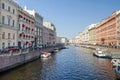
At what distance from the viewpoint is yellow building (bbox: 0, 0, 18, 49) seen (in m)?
58.9

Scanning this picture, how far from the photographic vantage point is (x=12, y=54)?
46.9 m

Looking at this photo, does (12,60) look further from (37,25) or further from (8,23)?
(37,25)

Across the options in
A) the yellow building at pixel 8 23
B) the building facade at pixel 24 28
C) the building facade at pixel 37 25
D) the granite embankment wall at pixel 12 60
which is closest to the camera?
the granite embankment wall at pixel 12 60

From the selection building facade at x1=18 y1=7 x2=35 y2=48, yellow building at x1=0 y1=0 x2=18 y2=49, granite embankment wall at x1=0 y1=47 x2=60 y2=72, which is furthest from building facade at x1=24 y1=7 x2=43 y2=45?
granite embankment wall at x1=0 y1=47 x2=60 y2=72

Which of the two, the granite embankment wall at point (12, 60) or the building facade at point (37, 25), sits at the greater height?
the building facade at point (37, 25)

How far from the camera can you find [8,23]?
63.3 m

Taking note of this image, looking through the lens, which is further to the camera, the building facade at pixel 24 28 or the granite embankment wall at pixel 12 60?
the building facade at pixel 24 28

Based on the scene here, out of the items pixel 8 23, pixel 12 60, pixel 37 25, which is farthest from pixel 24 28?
pixel 12 60

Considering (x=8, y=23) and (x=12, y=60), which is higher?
(x=8, y=23)

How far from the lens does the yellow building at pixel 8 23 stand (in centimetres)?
5893

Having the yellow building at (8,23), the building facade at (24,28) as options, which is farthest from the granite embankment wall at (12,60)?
the building facade at (24,28)

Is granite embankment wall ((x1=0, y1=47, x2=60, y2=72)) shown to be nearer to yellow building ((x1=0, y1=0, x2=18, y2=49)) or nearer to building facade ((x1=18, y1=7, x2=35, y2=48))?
yellow building ((x1=0, y1=0, x2=18, y2=49))

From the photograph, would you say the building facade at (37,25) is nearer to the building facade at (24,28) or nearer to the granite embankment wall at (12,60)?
the building facade at (24,28)

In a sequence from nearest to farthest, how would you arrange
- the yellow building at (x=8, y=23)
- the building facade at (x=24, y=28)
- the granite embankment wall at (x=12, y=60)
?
1. the granite embankment wall at (x=12, y=60)
2. the yellow building at (x=8, y=23)
3. the building facade at (x=24, y=28)
